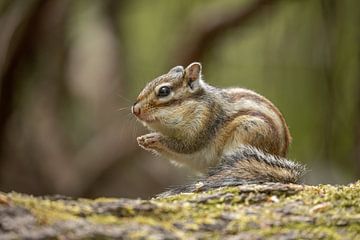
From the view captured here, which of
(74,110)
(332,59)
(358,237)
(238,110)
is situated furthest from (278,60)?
(358,237)

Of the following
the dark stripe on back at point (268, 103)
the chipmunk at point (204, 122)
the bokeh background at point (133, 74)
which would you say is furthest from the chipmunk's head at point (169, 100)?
the bokeh background at point (133, 74)

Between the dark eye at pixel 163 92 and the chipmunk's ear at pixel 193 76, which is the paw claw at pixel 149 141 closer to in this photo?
the dark eye at pixel 163 92

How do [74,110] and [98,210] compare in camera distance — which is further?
[74,110]

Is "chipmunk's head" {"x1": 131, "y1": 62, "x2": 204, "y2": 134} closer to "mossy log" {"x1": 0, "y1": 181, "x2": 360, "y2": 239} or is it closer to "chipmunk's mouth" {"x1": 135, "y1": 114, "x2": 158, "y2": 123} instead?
"chipmunk's mouth" {"x1": 135, "y1": 114, "x2": 158, "y2": 123}

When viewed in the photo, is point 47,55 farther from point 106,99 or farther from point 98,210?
point 98,210

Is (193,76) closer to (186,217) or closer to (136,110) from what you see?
(136,110)

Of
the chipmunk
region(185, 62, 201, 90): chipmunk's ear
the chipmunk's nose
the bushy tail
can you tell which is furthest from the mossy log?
region(185, 62, 201, 90): chipmunk's ear
